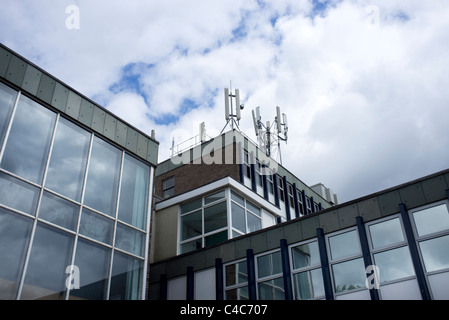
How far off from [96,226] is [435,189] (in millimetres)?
9240

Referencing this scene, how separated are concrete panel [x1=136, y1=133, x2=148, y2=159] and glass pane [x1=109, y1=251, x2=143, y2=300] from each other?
340cm

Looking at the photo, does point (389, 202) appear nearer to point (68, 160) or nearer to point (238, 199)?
point (238, 199)

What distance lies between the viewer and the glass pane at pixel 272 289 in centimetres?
1449

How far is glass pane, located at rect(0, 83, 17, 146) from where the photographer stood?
1044 centimetres

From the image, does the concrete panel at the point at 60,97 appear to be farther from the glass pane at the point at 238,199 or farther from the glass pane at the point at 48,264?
the glass pane at the point at 238,199

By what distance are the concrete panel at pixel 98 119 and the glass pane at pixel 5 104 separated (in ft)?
8.04

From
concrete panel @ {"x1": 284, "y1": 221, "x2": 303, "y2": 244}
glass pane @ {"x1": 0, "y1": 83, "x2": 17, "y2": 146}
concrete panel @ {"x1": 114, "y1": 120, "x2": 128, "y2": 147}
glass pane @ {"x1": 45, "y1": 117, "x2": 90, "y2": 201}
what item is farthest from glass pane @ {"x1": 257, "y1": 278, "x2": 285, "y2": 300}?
glass pane @ {"x1": 0, "y1": 83, "x2": 17, "y2": 146}

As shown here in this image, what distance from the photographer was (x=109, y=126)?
1356 cm

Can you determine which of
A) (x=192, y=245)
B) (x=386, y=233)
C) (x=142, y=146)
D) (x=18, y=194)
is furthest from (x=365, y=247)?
(x=18, y=194)

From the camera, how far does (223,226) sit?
19406 mm

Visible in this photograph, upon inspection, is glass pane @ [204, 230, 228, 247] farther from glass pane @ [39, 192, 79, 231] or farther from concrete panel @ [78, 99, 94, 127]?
glass pane @ [39, 192, 79, 231]
